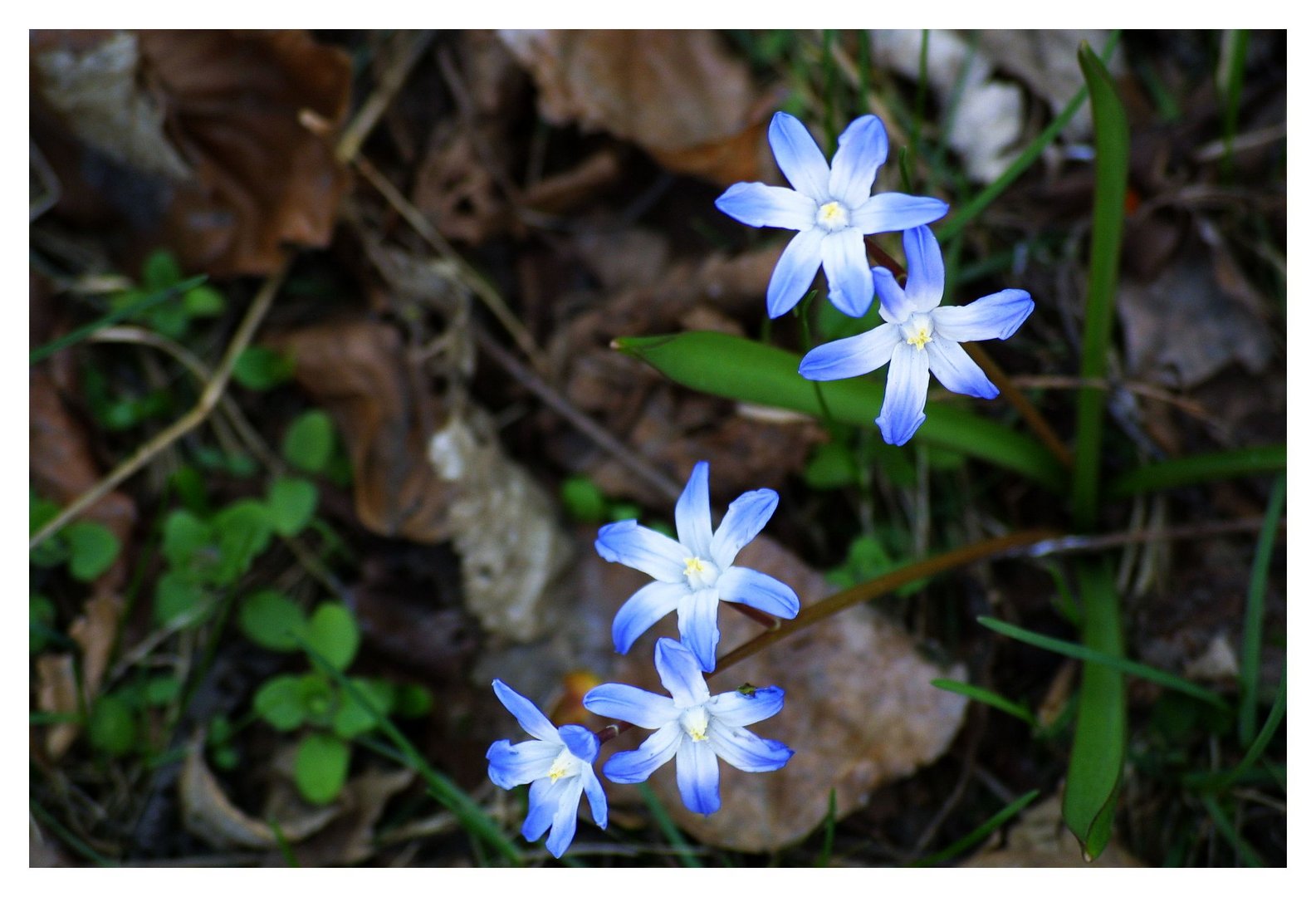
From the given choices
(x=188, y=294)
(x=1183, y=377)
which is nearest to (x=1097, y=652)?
(x=1183, y=377)

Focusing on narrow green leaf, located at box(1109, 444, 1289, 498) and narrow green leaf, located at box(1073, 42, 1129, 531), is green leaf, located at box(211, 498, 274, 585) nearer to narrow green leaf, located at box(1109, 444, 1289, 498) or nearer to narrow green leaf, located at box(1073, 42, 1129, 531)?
narrow green leaf, located at box(1073, 42, 1129, 531)

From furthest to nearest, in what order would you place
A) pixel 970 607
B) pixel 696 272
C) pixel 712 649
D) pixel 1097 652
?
pixel 696 272 < pixel 970 607 < pixel 1097 652 < pixel 712 649

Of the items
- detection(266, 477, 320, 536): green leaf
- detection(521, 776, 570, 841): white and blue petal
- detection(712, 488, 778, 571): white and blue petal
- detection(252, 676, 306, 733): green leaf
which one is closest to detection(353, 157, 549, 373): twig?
detection(266, 477, 320, 536): green leaf

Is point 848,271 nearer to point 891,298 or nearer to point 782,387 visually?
point 891,298

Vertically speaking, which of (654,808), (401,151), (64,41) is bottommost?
(654,808)

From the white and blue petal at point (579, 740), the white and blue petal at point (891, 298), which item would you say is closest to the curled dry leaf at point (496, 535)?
the white and blue petal at point (579, 740)

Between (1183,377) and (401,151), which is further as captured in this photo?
(401,151)

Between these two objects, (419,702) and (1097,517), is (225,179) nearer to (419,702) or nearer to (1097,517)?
(419,702)

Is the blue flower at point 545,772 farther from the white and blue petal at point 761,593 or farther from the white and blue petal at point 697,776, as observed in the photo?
the white and blue petal at point 761,593
